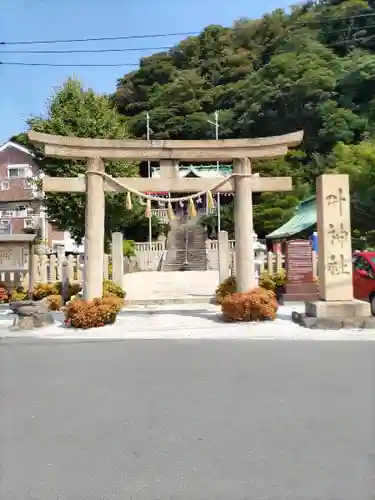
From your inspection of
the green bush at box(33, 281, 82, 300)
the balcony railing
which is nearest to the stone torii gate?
the green bush at box(33, 281, 82, 300)

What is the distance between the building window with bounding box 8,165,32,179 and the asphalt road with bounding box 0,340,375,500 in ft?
105

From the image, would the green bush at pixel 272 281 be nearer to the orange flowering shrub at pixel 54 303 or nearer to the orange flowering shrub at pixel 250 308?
the orange flowering shrub at pixel 250 308

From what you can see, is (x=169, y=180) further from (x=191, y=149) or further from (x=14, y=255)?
(x=14, y=255)

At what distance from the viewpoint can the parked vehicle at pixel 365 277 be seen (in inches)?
521

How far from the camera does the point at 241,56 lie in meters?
55.2

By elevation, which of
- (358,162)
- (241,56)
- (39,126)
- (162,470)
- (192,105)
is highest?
(241,56)

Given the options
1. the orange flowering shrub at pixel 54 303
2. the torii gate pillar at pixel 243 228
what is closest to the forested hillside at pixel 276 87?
the torii gate pillar at pixel 243 228

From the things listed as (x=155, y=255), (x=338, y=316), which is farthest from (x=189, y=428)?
(x=155, y=255)

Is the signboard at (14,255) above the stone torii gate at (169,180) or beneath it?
beneath

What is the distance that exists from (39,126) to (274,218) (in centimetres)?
1765

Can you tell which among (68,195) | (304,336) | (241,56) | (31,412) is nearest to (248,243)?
(304,336)

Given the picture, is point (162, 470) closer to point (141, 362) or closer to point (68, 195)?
point (141, 362)

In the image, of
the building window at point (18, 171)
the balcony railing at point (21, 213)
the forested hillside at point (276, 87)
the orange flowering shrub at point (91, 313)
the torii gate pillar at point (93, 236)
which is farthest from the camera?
the forested hillside at point (276, 87)

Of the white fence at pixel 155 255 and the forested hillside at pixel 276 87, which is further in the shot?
the forested hillside at pixel 276 87
